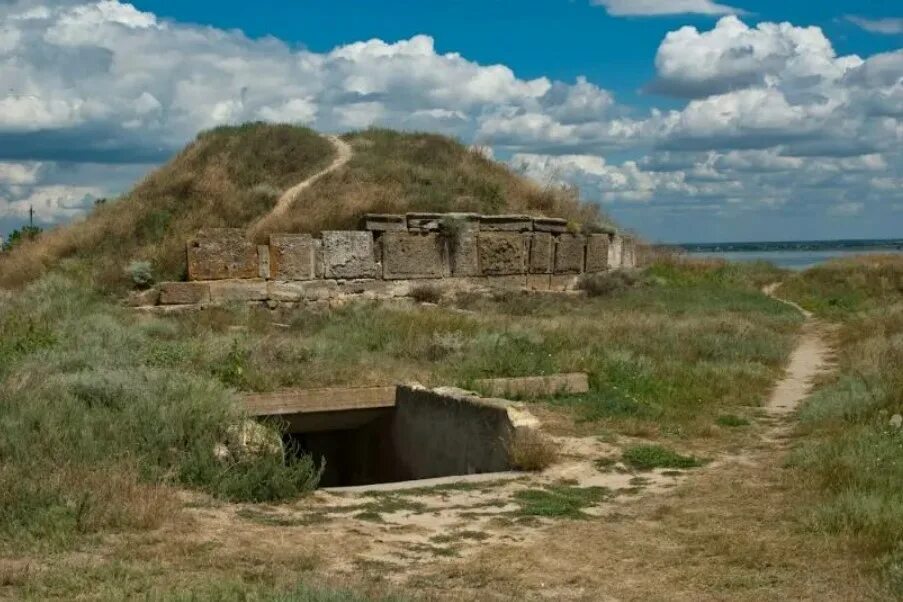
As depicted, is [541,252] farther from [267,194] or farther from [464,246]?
[267,194]

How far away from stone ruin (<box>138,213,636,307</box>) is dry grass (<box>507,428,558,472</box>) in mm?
9633

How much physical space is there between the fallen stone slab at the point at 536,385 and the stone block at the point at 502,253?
27.9 feet

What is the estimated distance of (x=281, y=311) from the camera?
1753 centimetres

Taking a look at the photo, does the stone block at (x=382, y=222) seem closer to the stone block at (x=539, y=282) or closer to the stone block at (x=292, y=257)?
the stone block at (x=292, y=257)

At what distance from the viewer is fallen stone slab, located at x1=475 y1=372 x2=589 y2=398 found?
11.1m

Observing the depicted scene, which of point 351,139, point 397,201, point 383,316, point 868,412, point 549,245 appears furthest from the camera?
point 351,139

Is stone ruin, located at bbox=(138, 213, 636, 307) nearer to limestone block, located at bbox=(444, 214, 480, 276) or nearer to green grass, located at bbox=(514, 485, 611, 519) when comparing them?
limestone block, located at bbox=(444, 214, 480, 276)

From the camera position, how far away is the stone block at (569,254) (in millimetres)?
21594

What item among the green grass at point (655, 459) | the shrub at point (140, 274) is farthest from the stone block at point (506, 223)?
the green grass at point (655, 459)

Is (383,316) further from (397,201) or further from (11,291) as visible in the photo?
(11,291)

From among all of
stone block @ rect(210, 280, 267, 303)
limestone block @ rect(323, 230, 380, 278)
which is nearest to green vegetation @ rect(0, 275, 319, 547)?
stone block @ rect(210, 280, 267, 303)

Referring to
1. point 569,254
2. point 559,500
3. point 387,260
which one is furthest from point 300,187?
point 559,500

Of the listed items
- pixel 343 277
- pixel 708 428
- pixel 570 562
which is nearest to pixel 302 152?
pixel 343 277

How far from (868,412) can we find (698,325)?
6.64 metres
